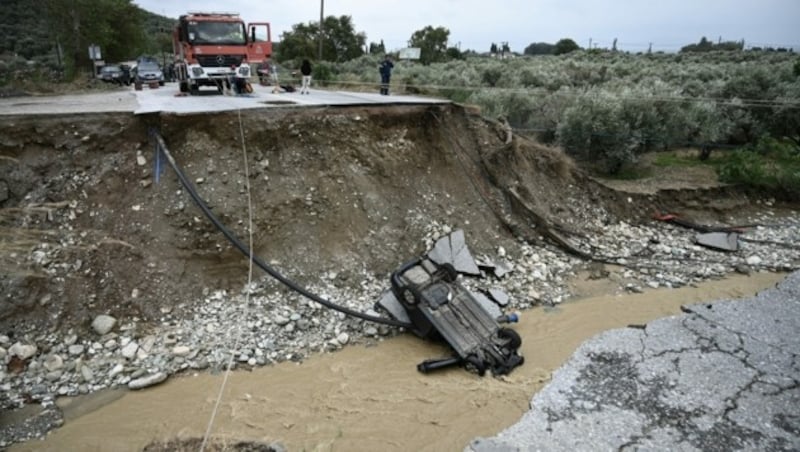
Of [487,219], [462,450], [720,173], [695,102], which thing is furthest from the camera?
[695,102]

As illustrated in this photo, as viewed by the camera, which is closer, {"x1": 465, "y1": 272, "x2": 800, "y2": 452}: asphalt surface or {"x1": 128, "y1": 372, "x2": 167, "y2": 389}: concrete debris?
{"x1": 465, "y1": 272, "x2": 800, "y2": 452}: asphalt surface

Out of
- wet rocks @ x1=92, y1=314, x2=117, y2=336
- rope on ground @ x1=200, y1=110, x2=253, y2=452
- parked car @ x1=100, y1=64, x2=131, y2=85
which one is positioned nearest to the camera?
rope on ground @ x1=200, y1=110, x2=253, y2=452

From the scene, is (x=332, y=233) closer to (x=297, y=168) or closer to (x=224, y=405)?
(x=297, y=168)

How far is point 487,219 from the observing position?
988 cm

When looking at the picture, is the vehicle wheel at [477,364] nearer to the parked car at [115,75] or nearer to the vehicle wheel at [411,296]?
the vehicle wheel at [411,296]

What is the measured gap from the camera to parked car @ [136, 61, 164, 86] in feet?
72.1

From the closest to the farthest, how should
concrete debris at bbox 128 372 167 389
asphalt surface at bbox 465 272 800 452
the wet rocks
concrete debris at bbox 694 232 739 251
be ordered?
asphalt surface at bbox 465 272 800 452, concrete debris at bbox 128 372 167 389, the wet rocks, concrete debris at bbox 694 232 739 251

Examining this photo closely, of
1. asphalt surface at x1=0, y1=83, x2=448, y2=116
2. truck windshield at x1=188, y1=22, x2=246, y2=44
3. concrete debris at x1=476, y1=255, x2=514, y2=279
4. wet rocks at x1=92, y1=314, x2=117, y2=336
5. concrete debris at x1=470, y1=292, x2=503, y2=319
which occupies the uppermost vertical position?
truck windshield at x1=188, y1=22, x2=246, y2=44

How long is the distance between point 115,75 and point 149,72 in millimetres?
3832

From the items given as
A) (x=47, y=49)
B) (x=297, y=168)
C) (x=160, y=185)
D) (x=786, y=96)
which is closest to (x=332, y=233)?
(x=297, y=168)

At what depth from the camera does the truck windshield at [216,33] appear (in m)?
13.6

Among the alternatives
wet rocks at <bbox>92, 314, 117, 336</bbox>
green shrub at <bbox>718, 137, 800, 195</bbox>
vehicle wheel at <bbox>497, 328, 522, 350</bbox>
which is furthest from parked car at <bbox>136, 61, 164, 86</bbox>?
green shrub at <bbox>718, 137, 800, 195</bbox>

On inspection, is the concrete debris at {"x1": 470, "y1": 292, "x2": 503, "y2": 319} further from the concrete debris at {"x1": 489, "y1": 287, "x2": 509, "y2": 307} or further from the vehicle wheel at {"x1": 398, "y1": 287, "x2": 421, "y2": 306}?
the vehicle wheel at {"x1": 398, "y1": 287, "x2": 421, "y2": 306}

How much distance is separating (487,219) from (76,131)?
765 centimetres
